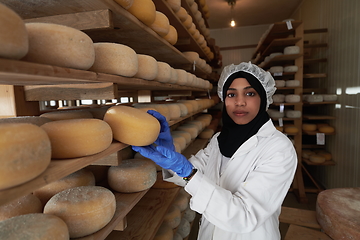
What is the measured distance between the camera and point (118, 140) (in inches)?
35.5

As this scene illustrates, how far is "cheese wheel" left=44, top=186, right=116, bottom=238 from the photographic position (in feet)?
2.63

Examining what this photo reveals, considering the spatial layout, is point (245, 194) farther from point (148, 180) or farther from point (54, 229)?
point (54, 229)

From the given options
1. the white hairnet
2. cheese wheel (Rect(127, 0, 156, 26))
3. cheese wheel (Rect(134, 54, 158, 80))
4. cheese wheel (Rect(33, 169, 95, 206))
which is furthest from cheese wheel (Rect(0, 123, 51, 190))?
the white hairnet

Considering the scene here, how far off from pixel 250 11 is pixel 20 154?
20.7ft

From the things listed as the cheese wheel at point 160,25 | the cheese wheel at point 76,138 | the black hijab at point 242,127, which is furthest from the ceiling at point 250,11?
the cheese wheel at point 76,138

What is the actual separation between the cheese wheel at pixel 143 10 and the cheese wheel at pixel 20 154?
872 mm

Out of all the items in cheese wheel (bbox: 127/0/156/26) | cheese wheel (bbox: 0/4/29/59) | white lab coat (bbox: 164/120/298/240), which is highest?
cheese wheel (bbox: 127/0/156/26)

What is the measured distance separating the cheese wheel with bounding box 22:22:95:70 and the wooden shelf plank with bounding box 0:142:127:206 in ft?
0.94

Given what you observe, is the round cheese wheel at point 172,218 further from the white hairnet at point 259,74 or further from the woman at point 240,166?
the white hairnet at point 259,74

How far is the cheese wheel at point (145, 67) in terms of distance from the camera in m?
1.17

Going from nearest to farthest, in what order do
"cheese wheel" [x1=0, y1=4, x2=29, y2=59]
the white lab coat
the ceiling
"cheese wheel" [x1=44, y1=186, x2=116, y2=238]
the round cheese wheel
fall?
"cheese wheel" [x1=0, y1=4, x2=29, y2=59]
"cheese wheel" [x1=44, y1=186, x2=116, y2=238]
the white lab coat
the round cheese wheel
the ceiling

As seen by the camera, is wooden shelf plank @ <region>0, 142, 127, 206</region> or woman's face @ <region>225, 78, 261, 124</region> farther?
woman's face @ <region>225, 78, 261, 124</region>

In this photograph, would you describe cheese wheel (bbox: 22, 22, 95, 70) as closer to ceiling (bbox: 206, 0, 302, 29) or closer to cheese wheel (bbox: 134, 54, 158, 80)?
cheese wheel (bbox: 134, 54, 158, 80)

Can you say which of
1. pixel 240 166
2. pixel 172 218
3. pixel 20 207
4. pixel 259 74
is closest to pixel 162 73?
pixel 259 74
